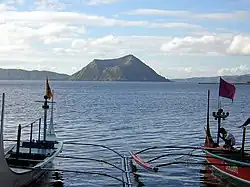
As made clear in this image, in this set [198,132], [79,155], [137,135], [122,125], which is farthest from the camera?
[122,125]

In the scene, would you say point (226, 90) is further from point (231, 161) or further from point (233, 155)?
point (231, 161)

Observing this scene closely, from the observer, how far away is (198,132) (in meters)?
48.3

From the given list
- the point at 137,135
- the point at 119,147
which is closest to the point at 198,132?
the point at 137,135

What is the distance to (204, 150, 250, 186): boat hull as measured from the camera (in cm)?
2295

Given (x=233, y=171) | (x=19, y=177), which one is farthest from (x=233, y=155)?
(x=19, y=177)

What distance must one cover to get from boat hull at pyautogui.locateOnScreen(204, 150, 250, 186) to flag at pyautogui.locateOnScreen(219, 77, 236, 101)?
3.82m

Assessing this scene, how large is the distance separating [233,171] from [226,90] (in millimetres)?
5536

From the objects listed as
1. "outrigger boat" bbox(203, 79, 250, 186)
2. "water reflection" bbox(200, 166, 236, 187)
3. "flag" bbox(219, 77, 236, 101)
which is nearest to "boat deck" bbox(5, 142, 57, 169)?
"water reflection" bbox(200, 166, 236, 187)

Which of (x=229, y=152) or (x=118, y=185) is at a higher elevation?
(x=229, y=152)

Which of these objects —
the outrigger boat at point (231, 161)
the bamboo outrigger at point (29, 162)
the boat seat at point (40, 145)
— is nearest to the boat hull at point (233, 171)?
the outrigger boat at point (231, 161)

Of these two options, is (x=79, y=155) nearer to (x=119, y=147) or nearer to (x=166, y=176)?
(x=119, y=147)

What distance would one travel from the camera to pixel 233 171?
24.5 meters

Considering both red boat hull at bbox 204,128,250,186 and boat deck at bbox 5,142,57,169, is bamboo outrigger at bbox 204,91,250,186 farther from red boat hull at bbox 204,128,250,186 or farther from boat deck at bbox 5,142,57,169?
boat deck at bbox 5,142,57,169

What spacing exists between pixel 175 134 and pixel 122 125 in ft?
32.9
